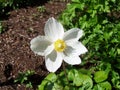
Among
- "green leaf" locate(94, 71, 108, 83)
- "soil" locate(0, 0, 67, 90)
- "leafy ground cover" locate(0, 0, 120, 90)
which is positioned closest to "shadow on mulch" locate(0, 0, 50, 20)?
"soil" locate(0, 0, 67, 90)

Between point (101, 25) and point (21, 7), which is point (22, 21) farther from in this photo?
point (101, 25)

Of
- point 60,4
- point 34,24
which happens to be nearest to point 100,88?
point 34,24

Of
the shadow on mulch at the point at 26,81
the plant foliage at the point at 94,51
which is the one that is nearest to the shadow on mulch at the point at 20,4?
the shadow on mulch at the point at 26,81

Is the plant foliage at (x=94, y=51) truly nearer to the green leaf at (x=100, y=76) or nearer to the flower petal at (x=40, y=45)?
the green leaf at (x=100, y=76)

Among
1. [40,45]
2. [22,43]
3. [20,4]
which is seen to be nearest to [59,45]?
[40,45]

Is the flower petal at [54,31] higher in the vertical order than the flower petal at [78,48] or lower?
higher

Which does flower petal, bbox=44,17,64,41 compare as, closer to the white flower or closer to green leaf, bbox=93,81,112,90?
the white flower

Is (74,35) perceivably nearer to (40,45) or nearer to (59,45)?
(59,45)
